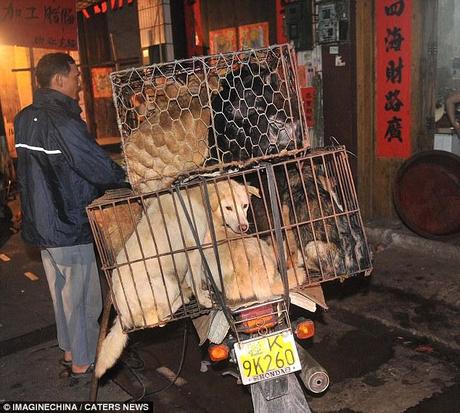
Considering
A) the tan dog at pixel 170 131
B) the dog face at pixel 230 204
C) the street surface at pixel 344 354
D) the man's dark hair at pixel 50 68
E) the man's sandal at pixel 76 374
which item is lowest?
the street surface at pixel 344 354

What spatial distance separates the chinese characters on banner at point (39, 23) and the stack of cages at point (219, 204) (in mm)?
5526

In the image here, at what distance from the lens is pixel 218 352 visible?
9.09ft

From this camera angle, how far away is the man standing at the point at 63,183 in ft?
11.5

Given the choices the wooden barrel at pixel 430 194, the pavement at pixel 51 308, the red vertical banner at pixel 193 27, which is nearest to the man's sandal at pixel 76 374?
the pavement at pixel 51 308

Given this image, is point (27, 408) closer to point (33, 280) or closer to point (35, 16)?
point (33, 280)

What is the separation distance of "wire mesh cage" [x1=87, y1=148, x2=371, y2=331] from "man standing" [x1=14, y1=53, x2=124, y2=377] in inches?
34.9

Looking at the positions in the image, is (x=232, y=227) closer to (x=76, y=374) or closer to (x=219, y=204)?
(x=219, y=204)

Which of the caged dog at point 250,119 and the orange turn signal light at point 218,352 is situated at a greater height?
the caged dog at point 250,119

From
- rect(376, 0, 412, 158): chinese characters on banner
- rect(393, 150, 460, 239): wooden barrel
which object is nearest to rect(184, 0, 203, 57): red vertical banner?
rect(376, 0, 412, 158): chinese characters on banner

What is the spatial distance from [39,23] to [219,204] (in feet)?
21.5

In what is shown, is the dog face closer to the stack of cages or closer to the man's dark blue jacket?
the stack of cages

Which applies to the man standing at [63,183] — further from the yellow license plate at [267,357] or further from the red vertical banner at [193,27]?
the red vertical banner at [193,27]

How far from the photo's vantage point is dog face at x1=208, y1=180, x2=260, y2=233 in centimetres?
269

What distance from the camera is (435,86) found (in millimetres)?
6465
